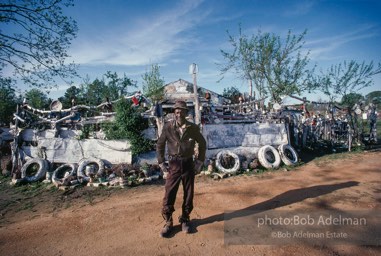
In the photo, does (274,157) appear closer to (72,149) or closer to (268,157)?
(268,157)

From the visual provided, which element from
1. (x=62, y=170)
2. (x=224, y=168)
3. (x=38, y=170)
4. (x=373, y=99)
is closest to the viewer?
(x=38, y=170)

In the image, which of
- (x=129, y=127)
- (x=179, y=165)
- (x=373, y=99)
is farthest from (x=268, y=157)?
(x=373, y=99)

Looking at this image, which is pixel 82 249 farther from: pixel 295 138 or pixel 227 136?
pixel 295 138

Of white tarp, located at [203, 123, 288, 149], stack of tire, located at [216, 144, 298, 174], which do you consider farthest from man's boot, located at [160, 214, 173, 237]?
white tarp, located at [203, 123, 288, 149]

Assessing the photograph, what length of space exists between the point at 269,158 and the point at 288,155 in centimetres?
151

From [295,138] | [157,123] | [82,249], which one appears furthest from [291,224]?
[295,138]

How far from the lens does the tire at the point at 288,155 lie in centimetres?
1007

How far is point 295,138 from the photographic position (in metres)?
13.3

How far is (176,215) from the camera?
15.9 ft

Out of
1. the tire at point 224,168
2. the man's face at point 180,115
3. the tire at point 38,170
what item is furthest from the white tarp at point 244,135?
the tire at point 38,170

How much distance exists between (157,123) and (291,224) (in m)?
6.56

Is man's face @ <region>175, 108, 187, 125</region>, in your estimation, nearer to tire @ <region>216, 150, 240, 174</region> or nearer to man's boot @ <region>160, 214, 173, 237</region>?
man's boot @ <region>160, 214, 173, 237</region>

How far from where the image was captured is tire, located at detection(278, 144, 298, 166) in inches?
396

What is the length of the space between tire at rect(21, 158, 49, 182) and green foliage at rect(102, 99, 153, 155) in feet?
9.42
